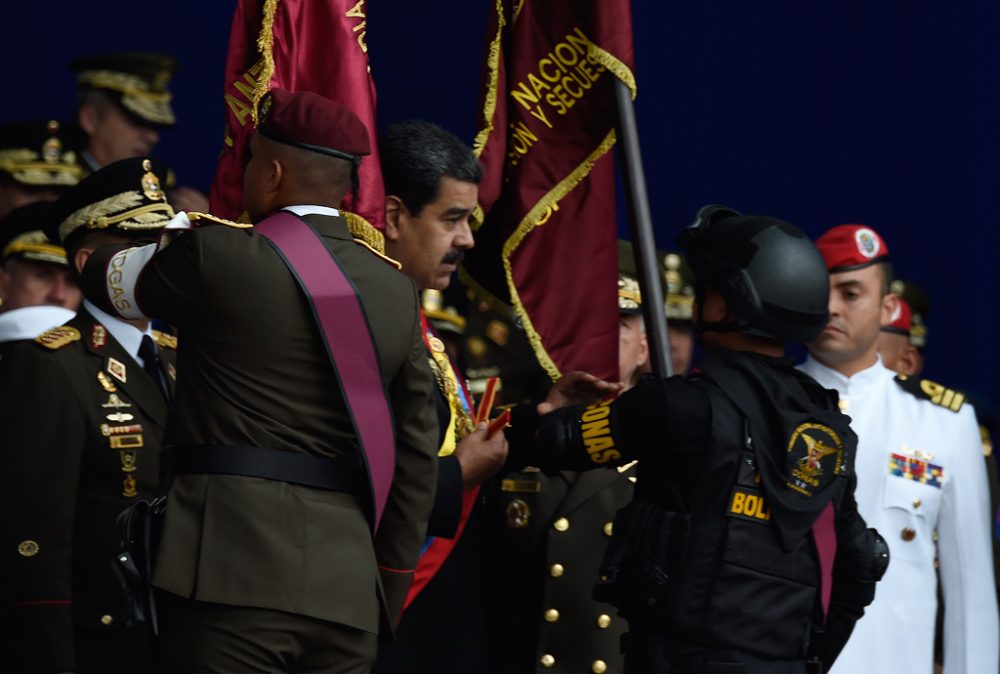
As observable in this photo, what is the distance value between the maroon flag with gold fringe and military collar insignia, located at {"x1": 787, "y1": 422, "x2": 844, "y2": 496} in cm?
87

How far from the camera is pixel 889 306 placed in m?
5.33

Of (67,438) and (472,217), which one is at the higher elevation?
(472,217)

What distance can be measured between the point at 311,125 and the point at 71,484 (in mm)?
1038

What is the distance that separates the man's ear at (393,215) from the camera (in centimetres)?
360

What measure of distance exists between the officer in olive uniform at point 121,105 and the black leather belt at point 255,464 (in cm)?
276

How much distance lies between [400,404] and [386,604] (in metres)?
0.37

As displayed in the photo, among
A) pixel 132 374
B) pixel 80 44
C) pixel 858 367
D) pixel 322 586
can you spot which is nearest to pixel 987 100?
pixel 858 367

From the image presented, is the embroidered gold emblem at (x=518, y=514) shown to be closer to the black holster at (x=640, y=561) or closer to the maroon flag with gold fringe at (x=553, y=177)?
the maroon flag with gold fringe at (x=553, y=177)

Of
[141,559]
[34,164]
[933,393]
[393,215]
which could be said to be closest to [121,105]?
[34,164]

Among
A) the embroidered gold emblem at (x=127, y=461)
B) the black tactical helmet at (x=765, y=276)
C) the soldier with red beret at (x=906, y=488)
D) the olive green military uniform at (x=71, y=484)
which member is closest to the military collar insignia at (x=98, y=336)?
the olive green military uniform at (x=71, y=484)

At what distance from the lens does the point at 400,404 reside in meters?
3.00

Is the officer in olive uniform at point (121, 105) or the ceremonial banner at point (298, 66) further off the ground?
the ceremonial banner at point (298, 66)

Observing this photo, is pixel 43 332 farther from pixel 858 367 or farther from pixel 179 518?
pixel 858 367

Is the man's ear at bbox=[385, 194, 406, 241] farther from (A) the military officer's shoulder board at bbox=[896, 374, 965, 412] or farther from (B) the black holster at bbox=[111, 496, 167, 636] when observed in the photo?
(A) the military officer's shoulder board at bbox=[896, 374, 965, 412]
